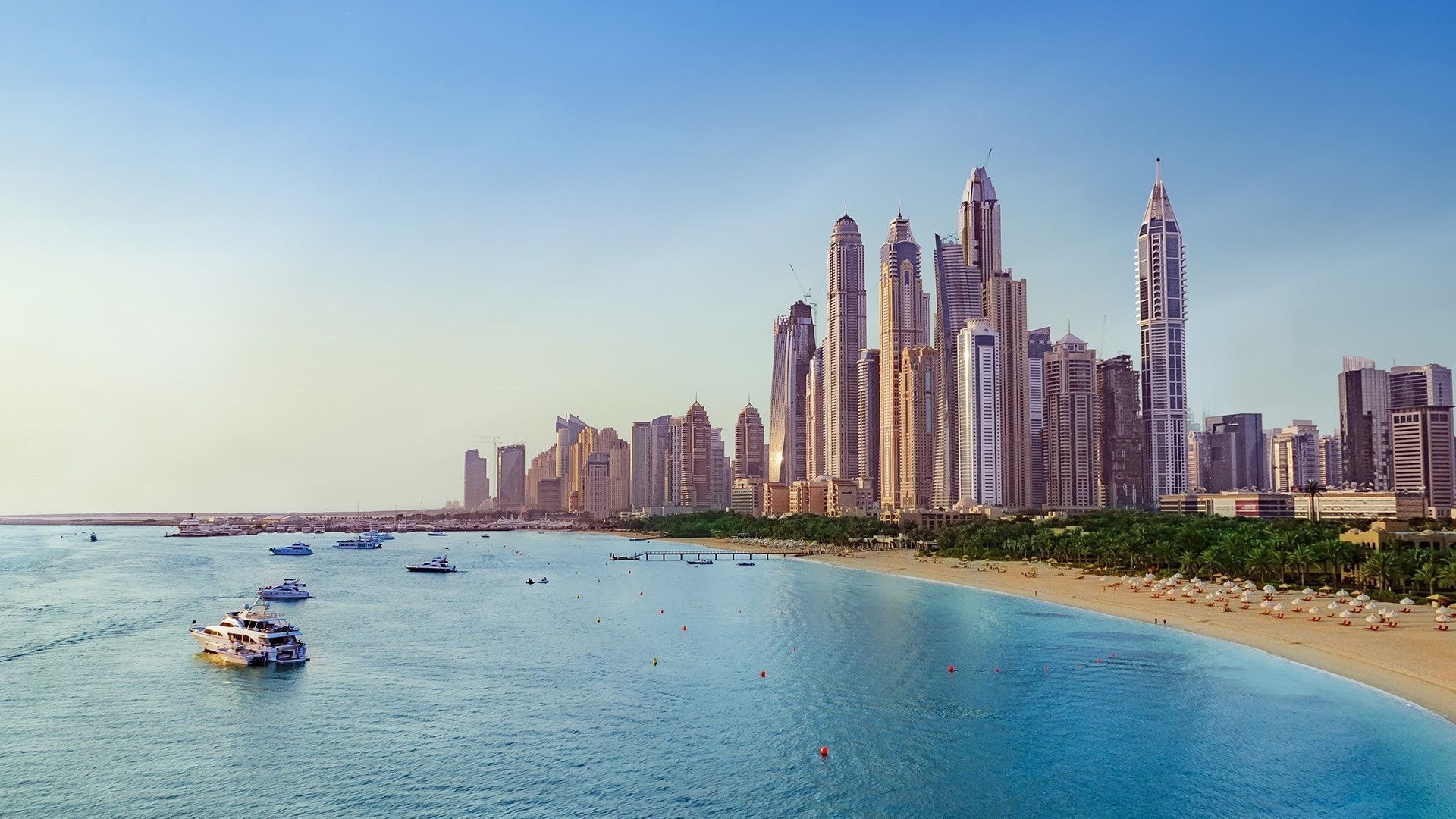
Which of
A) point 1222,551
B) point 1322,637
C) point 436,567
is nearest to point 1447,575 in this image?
point 1322,637

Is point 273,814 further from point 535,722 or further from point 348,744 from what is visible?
point 535,722

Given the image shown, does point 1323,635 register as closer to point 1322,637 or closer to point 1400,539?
point 1322,637

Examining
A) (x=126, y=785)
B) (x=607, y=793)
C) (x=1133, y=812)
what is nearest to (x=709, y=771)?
(x=607, y=793)

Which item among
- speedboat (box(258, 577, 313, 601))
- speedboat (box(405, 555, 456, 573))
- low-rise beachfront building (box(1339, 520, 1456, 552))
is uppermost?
low-rise beachfront building (box(1339, 520, 1456, 552))

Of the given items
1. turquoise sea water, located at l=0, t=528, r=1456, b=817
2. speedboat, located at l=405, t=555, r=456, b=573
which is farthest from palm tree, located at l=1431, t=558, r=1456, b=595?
speedboat, located at l=405, t=555, r=456, b=573

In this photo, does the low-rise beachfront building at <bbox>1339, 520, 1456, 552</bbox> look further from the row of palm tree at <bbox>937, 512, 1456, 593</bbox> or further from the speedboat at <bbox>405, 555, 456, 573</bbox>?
the speedboat at <bbox>405, 555, 456, 573</bbox>

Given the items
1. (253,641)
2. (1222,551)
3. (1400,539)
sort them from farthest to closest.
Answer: (1222,551) → (1400,539) → (253,641)

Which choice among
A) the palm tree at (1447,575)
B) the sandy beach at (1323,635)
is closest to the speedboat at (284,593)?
the sandy beach at (1323,635)
